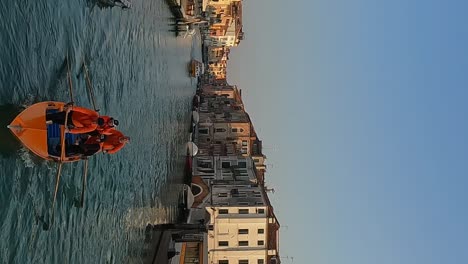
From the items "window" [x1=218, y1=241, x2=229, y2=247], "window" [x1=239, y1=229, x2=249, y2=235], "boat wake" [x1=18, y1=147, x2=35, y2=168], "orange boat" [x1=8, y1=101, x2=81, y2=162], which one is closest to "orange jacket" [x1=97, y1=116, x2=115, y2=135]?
"orange boat" [x1=8, y1=101, x2=81, y2=162]

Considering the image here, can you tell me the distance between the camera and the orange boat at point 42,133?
11219 mm

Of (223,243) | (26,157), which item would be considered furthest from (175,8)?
(26,157)

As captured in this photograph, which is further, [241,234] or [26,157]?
[241,234]

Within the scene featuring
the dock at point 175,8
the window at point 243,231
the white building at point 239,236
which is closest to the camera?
the dock at point 175,8

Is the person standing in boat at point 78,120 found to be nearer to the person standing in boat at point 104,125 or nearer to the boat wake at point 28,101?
the person standing in boat at point 104,125

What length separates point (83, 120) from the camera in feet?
44.7

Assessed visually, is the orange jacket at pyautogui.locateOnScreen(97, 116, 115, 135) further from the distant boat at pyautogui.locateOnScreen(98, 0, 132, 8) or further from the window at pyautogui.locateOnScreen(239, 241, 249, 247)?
the window at pyautogui.locateOnScreen(239, 241, 249, 247)

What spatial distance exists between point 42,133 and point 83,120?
151cm

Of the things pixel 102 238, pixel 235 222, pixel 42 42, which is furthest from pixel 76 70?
pixel 235 222

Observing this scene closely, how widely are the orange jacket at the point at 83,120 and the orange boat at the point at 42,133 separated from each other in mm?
319

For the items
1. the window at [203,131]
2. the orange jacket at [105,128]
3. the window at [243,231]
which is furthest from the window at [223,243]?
the orange jacket at [105,128]

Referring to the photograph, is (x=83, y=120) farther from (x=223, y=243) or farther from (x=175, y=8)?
(x=223, y=243)

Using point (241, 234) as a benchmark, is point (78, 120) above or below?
above

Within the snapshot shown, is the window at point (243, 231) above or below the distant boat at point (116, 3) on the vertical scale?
below
